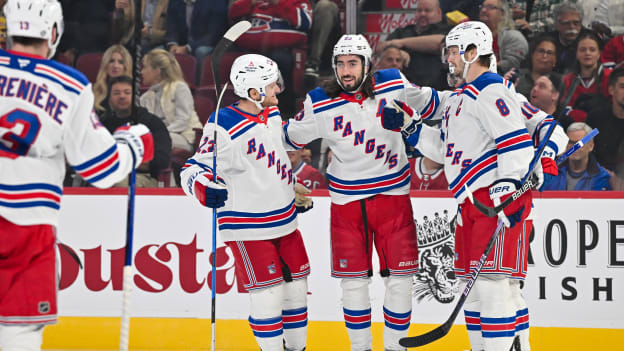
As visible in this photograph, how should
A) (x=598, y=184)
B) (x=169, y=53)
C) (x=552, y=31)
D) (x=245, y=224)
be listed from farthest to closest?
(x=169, y=53) → (x=552, y=31) → (x=598, y=184) → (x=245, y=224)

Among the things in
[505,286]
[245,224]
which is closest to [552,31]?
[505,286]

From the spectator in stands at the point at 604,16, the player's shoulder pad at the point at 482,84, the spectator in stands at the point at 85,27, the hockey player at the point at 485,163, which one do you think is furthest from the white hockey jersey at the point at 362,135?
the spectator in stands at the point at 85,27

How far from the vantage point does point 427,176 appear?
14.4 feet

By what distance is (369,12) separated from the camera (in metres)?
5.02

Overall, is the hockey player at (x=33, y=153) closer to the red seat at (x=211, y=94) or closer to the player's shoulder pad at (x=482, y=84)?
the player's shoulder pad at (x=482, y=84)

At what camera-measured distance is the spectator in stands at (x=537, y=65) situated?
4.67m

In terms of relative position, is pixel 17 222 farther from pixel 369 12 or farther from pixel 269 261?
pixel 369 12

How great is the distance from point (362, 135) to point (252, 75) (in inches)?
22.4

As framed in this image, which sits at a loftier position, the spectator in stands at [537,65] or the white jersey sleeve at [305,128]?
the spectator in stands at [537,65]

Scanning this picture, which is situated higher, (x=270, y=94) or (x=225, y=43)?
(x=225, y=43)

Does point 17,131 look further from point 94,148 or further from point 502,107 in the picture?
point 502,107

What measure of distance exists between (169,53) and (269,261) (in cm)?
232

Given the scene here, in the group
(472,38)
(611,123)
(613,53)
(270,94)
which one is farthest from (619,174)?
(270,94)

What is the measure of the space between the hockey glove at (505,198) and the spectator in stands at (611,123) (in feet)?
5.18
